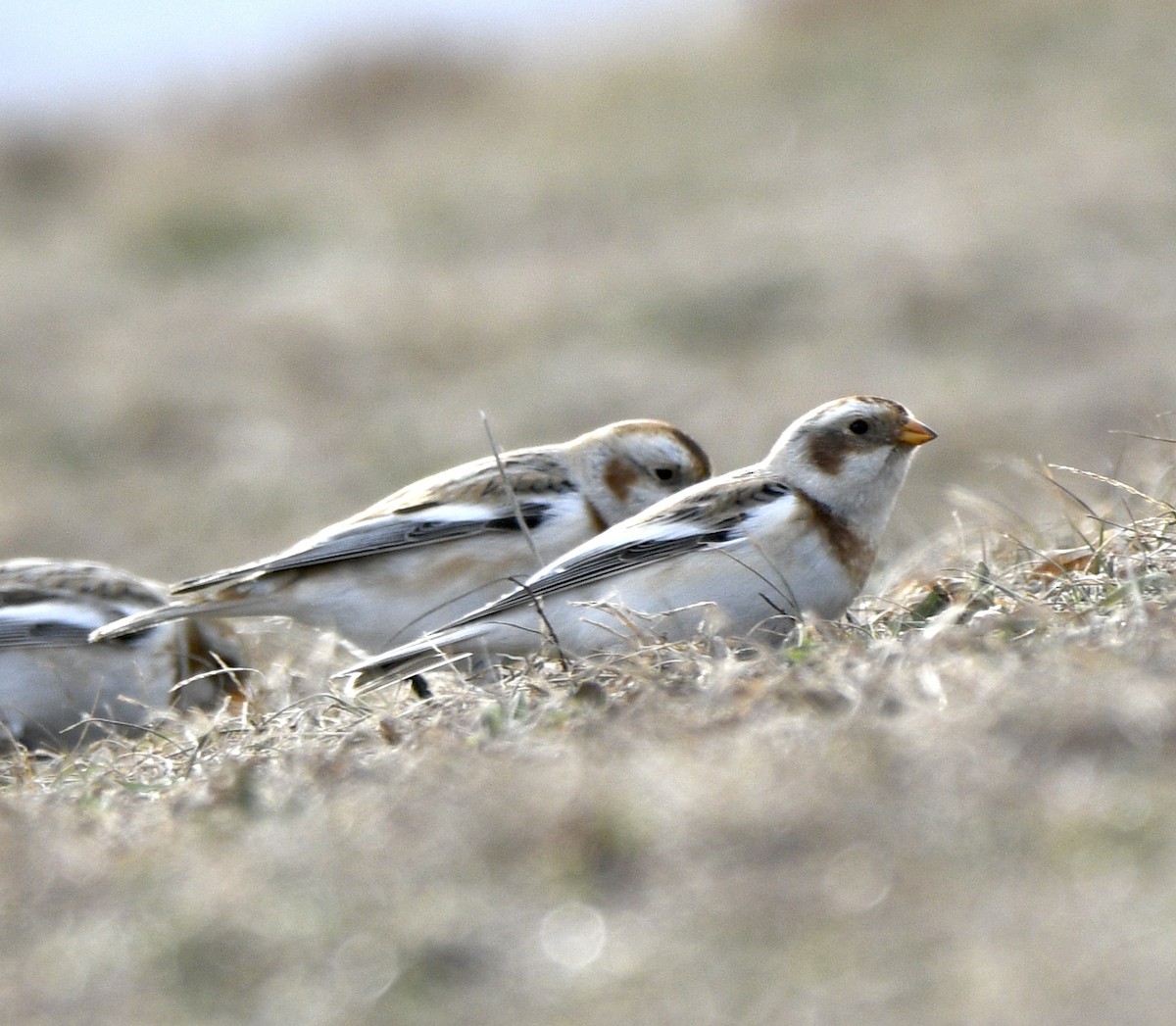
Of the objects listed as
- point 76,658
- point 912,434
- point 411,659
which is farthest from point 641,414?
point 411,659

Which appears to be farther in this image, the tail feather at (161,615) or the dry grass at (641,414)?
the tail feather at (161,615)

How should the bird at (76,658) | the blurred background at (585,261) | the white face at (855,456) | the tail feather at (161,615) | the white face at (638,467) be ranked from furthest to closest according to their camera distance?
the blurred background at (585,261) < the bird at (76,658) < the white face at (638,467) < the tail feather at (161,615) < the white face at (855,456)

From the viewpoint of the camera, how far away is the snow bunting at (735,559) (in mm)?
4723

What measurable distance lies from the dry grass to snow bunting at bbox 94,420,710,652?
29 centimetres

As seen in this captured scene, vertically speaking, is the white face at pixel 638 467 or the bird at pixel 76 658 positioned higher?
the white face at pixel 638 467

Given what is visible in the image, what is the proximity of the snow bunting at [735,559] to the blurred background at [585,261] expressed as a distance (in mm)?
1847

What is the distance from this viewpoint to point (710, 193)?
1662cm

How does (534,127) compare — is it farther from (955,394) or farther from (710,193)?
(955,394)

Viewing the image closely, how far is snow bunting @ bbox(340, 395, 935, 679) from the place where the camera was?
15.5 ft

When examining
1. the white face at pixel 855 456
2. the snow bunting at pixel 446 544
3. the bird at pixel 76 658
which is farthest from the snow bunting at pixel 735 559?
the bird at pixel 76 658

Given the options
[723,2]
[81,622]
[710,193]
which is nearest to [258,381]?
[710,193]

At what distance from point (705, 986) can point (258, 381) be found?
11706 millimetres

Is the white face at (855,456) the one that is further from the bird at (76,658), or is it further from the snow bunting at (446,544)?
the bird at (76,658)

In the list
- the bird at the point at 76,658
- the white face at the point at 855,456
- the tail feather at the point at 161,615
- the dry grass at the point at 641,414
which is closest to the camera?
the dry grass at the point at 641,414
